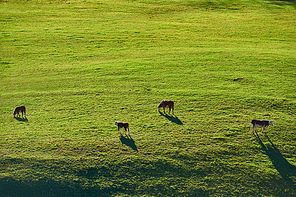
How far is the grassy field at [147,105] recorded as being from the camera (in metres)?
18.5

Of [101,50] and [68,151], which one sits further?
[101,50]

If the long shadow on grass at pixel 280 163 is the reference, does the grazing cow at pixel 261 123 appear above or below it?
above

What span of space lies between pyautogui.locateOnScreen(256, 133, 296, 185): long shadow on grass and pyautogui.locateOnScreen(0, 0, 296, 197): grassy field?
0.09 meters

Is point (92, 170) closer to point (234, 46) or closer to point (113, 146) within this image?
point (113, 146)

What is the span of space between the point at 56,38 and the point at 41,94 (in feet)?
70.7

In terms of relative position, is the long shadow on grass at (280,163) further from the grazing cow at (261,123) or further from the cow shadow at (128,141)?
the cow shadow at (128,141)

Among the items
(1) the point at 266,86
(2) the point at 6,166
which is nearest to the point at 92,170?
(2) the point at 6,166

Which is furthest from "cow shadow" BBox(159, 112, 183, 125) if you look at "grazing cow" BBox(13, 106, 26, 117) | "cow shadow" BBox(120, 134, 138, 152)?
"grazing cow" BBox(13, 106, 26, 117)

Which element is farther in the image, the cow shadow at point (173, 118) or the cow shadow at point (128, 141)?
the cow shadow at point (173, 118)

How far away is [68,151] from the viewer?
20.6m

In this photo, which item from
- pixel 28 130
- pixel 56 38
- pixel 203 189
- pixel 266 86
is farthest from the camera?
pixel 56 38

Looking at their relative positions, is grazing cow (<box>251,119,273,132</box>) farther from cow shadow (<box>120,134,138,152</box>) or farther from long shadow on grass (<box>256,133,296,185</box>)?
cow shadow (<box>120,134,138,152</box>)

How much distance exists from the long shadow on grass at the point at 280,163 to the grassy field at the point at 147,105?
0.29ft

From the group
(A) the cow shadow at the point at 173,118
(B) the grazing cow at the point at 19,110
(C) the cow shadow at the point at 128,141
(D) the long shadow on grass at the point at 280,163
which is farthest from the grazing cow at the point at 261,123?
(B) the grazing cow at the point at 19,110
